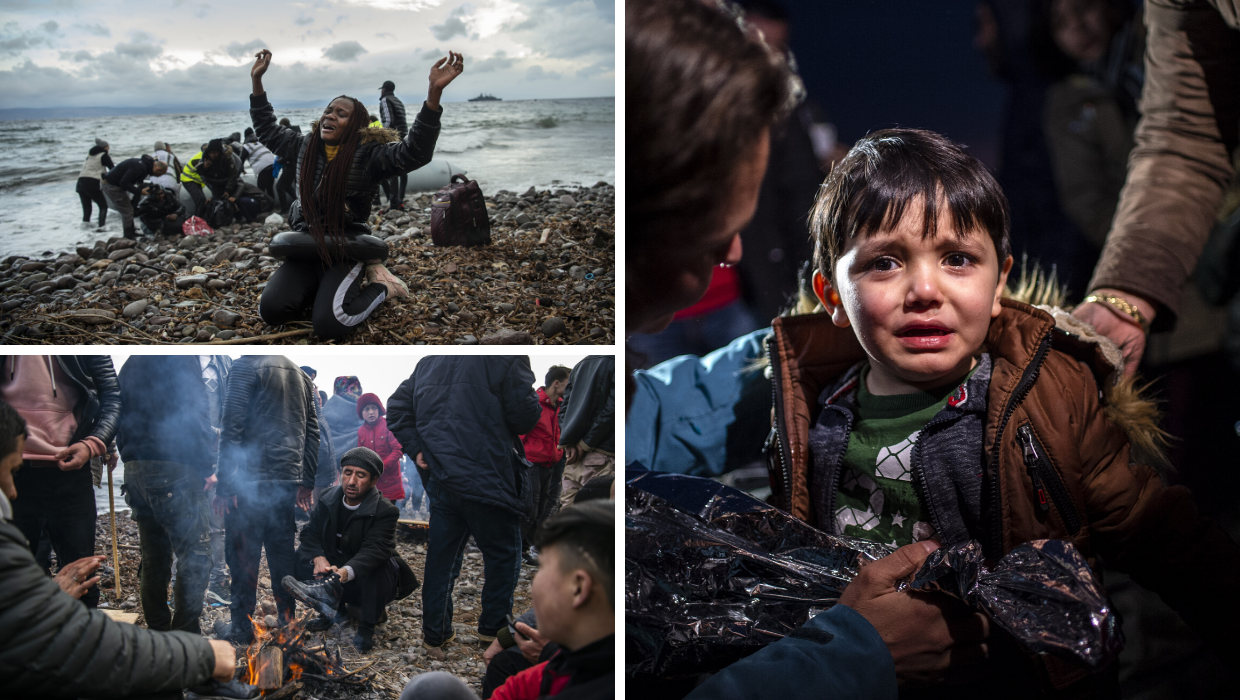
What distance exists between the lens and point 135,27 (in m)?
1.67

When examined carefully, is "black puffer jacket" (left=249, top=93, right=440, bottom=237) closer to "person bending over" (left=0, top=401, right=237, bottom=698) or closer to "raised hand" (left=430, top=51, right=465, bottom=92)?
"raised hand" (left=430, top=51, right=465, bottom=92)

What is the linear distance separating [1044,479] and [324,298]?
1514 mm

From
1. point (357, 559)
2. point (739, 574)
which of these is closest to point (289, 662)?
point (357, 559)

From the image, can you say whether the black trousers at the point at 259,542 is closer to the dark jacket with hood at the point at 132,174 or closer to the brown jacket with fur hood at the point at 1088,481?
the dark jacket with hood at the point at 132,174

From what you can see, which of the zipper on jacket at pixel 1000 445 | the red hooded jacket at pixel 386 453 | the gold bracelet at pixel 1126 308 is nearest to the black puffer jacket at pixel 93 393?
the red hooded jacket at pixel 386 453

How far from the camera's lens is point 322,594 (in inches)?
58.7

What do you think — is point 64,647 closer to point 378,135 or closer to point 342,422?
point 342,422

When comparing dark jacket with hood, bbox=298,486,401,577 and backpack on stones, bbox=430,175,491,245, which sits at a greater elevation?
backpack on stones, bbox=430,175,491,245

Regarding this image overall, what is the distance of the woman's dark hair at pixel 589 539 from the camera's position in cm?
140

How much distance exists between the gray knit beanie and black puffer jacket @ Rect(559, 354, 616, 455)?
1.29ft

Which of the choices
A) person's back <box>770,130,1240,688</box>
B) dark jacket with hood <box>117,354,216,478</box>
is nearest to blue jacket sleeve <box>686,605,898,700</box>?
person's back <box>770,130,1240,688</box>

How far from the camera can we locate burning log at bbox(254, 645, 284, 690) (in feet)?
4.86

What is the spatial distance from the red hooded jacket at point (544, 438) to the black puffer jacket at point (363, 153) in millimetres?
643

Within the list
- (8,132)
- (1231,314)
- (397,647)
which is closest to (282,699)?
(397,647)
